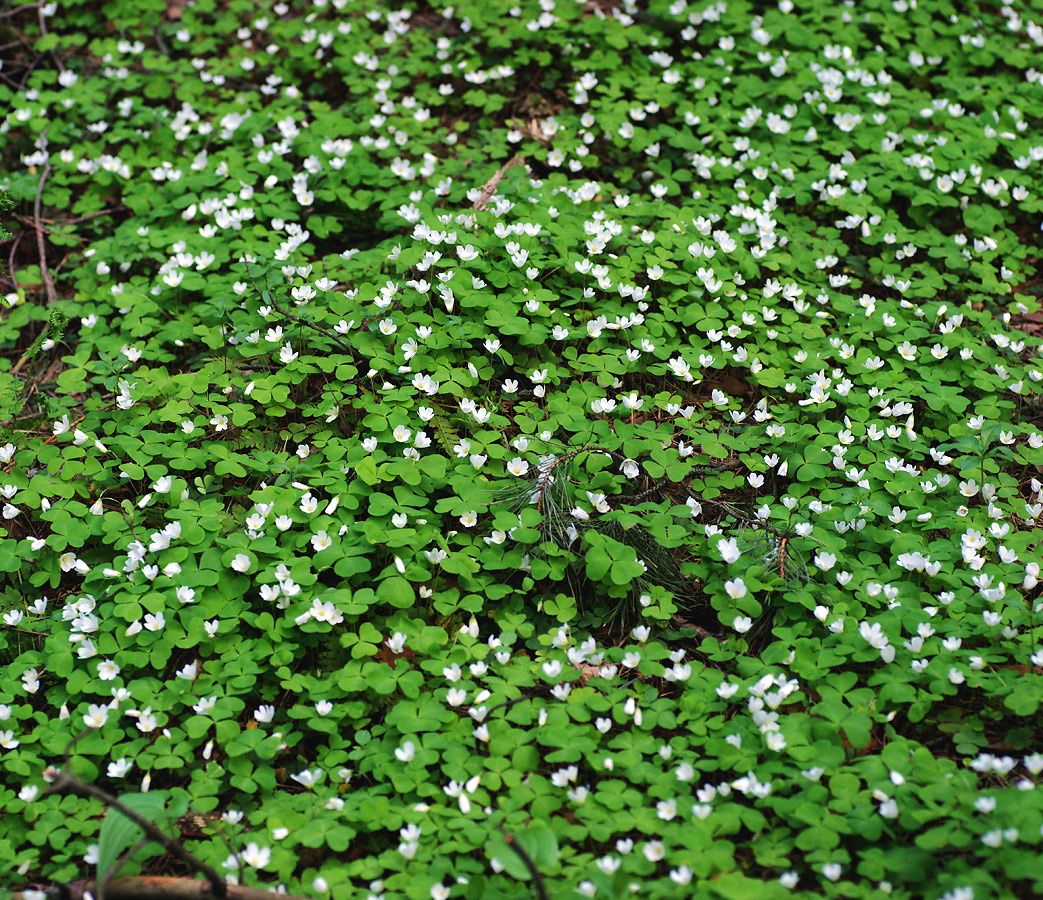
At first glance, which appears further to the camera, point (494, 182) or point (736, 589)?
point (494, 182)

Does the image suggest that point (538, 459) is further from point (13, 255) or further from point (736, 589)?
point (13, 255)

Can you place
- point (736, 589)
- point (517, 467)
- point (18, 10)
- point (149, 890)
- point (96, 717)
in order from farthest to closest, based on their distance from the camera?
1. point (18, 10)
2. point (517, 467)
3. point (736, 589)
4. point (96, 717)
5. point (149, 890)

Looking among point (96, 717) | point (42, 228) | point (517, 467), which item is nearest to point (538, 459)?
point (517, 467)

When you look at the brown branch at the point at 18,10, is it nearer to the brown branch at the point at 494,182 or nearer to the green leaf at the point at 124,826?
the brown branch at the point at 494,182

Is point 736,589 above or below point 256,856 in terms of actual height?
above

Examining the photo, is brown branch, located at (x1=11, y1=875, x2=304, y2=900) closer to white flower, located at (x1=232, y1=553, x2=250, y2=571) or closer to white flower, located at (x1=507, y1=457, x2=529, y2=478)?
white flower, located at (x1=232, y1=553, x2=250, y2=571)

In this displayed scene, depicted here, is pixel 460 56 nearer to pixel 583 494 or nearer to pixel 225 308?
pixel 225 308

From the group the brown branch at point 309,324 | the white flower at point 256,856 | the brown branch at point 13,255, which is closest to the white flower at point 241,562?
the white flower at point 256,856

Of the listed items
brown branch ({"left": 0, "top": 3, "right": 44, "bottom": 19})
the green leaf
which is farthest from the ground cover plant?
brown branch ({"left": 0, "top": 3, "right": 44, "bottom": 19})

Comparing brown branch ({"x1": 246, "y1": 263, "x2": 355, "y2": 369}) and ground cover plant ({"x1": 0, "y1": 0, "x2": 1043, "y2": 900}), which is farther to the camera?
brown branch ({"x1": 246, "y1": 263, "x2": 355, "y2": 369})

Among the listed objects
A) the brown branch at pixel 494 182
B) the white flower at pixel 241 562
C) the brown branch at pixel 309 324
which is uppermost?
Result: the brown branch at pixel 494 182
